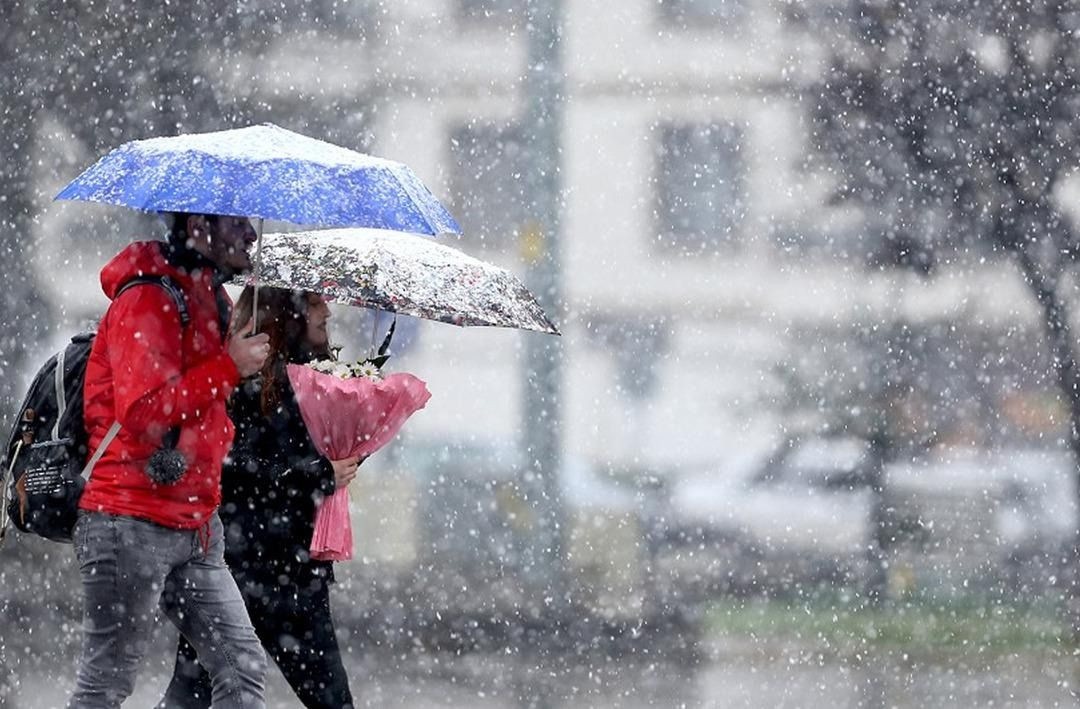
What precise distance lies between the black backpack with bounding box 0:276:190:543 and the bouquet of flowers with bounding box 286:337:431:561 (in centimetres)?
75

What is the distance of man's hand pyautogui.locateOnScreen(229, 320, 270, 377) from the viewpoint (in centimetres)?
448

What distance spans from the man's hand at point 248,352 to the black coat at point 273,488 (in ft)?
2.24

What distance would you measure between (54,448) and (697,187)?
57.1 ft

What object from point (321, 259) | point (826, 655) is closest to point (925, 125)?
point (826, 655)

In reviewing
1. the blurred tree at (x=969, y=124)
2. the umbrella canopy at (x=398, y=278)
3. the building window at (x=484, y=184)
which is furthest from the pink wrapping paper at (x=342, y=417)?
the building window at (x=484, y=184)

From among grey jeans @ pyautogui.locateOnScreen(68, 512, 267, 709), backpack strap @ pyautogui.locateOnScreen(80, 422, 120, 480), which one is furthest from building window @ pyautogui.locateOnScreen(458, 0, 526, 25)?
backpack strap @ pyautogui.locateOnScreen(80, 422, 120, 480)

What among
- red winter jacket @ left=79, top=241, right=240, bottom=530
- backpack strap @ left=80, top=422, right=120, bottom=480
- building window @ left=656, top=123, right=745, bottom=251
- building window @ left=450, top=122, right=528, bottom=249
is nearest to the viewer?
red winter jacket @ left=79, top=241, right=240, bottom=530

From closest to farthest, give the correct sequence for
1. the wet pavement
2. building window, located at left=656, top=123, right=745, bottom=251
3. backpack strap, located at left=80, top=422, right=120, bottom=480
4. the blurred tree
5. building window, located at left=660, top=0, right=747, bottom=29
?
backpack strap, located at left=80, top=422, right=120, bottom=480 → the wet pavement → the blurred tree → building window, located at left=656, top=123, right=745, bottom=251 → building window, located at left=660, top=0, right=747, bottom=29

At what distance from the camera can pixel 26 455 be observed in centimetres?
453

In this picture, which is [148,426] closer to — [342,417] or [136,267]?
[136,267]

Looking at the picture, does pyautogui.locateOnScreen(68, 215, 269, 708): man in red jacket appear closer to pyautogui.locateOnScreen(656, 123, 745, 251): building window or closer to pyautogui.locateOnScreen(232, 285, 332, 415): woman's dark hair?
pyautogui.locateOnScreen(232, 285, 332, 415): woman's dark hair

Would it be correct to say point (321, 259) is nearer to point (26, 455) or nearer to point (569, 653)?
point (26, 455)

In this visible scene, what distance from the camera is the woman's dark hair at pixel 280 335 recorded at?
5.16 m

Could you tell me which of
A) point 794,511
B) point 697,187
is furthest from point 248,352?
point 697,187
